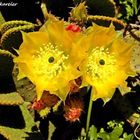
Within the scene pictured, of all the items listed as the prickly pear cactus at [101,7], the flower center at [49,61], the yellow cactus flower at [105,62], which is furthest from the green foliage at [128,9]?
the flower center at [49,61]

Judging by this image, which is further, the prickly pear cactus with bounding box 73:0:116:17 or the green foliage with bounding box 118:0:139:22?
the green foliage with bounding box 118:0:139:22

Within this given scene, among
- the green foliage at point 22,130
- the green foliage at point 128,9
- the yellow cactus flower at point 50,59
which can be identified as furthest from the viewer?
the green foliage at point 128,9

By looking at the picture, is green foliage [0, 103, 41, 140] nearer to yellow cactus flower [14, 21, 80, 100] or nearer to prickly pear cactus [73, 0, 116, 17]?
yellow cactus flower [14, 21, 80, 100]

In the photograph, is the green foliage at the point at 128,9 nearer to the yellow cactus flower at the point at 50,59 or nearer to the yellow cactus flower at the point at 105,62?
the yellow cactus flower at the point at 105,62

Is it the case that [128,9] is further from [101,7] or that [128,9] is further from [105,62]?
[105,62]

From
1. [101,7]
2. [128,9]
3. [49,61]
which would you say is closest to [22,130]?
[49,61]

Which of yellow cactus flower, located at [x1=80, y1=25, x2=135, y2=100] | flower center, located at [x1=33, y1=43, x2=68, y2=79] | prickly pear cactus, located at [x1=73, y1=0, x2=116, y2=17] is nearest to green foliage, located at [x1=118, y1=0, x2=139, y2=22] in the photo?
prickly pear cactus, located at [x1=73, y1=0, x2=116, y2=17]
